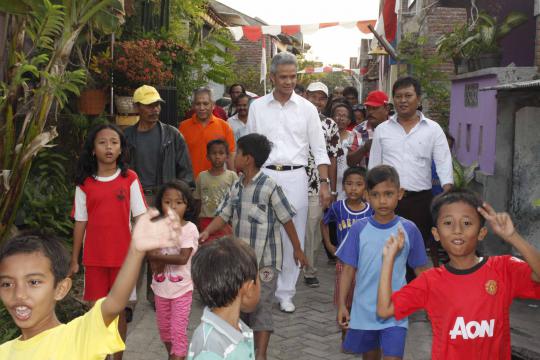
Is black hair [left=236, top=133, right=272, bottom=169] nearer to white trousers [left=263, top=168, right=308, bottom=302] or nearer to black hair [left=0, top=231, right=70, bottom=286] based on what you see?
white trousers [left=263, top=168, right=308, bottom=302]

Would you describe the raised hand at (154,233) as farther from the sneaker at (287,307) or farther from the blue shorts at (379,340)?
the sneaker at (287,307)

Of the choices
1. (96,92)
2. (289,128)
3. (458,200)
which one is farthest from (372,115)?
(458,200)

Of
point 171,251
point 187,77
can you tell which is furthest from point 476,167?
point 171,251

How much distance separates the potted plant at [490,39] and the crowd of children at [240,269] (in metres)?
5.52

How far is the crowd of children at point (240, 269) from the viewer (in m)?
3.04

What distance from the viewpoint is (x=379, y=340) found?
16.5 feet

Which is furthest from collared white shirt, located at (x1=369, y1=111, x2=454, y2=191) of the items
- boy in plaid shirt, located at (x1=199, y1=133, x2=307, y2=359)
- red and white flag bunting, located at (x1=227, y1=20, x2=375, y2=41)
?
red and white flag bunting, located at (x1=227, y1=20, x2=375, y2=41)

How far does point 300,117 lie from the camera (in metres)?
7.57

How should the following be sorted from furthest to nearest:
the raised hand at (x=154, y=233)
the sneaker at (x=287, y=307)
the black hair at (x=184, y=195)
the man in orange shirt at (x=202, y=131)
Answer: the man in orange shirt at (x=202, y=131)
the sneaker at (x=287, y=307)
the black hair at (x=184, y=195)
the raised hand at (x=154, y=233)

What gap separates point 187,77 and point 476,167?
202 inches

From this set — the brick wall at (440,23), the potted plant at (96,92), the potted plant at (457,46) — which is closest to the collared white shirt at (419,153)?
the potted plant at (96,92)

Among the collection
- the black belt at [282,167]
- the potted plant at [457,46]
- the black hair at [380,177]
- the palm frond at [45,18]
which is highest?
the potted plant at [457,46]

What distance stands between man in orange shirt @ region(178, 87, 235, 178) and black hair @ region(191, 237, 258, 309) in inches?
222

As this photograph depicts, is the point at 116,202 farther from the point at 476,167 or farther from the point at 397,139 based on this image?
the point at 476,167
